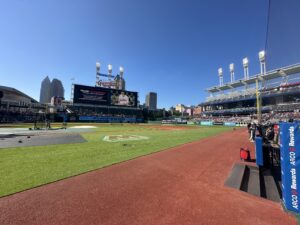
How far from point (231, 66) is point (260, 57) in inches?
566

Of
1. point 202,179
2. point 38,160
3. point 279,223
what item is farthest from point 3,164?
point 279,223

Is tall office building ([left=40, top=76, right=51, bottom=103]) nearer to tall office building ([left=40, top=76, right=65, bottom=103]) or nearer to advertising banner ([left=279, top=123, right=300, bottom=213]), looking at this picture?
tall office building ([left=40, top=76, right=65, bottom=103])

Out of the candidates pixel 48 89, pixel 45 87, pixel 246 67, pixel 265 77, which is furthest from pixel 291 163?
pixel 45 87

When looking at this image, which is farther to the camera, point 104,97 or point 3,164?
point 104,97

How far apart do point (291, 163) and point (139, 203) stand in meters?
3.45

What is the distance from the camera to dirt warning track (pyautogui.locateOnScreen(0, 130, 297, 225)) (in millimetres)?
2844

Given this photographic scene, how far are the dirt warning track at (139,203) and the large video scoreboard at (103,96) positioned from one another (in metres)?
68.0

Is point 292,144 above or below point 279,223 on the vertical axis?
above

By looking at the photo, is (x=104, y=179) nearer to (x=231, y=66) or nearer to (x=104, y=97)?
(x=104, y=97)

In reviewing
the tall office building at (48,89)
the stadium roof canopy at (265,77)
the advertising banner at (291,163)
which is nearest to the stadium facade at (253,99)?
the stadium roof canopy at (265,77)

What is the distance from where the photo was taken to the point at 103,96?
7131 centimetres

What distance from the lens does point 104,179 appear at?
4.70m

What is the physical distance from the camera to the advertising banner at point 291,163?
304 cm

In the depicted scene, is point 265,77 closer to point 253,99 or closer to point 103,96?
point 253,99
